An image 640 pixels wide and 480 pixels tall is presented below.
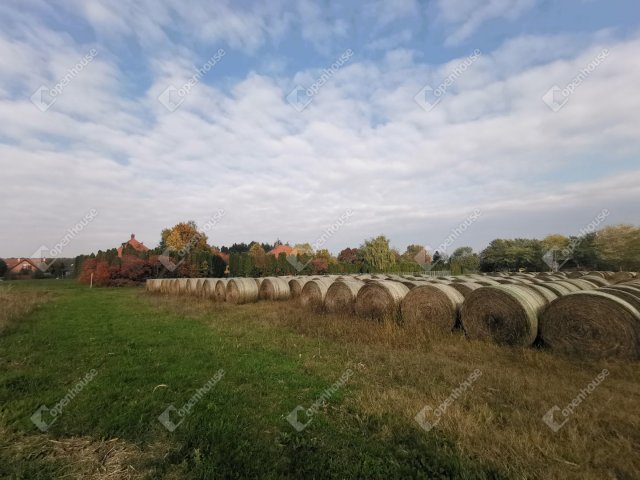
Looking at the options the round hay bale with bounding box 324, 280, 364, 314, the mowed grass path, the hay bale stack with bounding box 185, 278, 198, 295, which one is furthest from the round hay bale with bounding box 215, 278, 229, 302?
the mowed grass path

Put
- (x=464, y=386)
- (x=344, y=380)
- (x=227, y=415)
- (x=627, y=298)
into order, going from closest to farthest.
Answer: (x=227, y=415) < (x=464, y=386) < (x=344, y=380) < (x=627, y=298)

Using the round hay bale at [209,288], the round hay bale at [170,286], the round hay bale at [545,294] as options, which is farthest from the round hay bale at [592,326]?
the round hay bale at [170,286]

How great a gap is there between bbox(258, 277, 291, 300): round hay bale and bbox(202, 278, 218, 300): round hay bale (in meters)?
3.55

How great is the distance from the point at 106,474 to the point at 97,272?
40.3m

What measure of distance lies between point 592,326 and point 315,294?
9143mm

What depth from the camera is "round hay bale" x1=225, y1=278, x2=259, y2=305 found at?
57.5ft

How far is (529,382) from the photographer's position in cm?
502

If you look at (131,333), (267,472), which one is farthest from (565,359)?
(131,333)

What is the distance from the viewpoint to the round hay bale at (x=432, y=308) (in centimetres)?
874

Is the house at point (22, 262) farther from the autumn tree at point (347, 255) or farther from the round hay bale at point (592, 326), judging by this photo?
the round hay bale at point (592, 326)

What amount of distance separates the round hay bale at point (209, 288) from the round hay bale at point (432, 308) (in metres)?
13.5

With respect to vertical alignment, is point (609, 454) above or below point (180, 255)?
below

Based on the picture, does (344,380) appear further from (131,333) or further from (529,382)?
(131,333)

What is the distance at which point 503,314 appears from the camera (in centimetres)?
752
